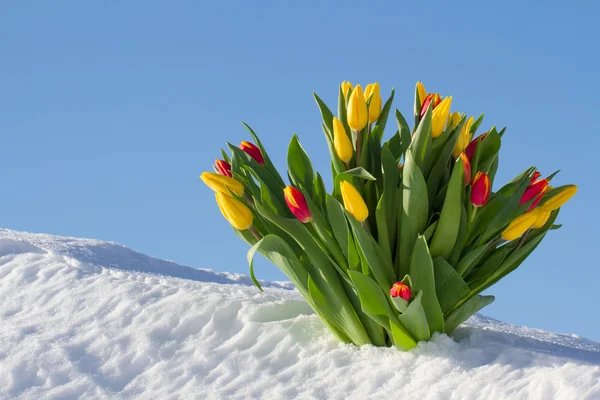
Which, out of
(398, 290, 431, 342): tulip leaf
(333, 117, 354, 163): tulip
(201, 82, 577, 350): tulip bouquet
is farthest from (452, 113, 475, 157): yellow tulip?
(398, 290, 431, 342): tulip leaf

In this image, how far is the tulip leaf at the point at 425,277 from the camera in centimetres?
298

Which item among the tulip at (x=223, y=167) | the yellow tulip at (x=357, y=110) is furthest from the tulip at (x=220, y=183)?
the yellow tulip at (x=357, y=110)

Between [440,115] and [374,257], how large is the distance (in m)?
0.67

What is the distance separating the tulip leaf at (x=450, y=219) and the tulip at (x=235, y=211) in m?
0.81

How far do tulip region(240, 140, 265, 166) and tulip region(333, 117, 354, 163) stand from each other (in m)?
0.46

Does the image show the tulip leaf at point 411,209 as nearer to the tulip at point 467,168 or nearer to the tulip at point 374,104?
the tulip at point 467,168

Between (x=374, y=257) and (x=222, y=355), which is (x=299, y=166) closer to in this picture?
(x=374, y=257)

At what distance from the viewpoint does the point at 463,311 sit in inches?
130

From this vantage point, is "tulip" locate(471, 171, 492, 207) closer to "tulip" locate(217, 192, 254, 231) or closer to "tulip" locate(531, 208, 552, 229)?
"tulip" locate(531, 208, 552, 229)

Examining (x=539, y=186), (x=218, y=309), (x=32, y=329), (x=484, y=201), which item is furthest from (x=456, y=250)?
(x=32, y=329)

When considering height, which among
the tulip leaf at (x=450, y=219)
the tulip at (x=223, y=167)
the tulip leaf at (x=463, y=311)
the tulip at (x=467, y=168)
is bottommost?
the tulip leaf at (x=463, y=311)

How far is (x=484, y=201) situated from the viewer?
3057 mm

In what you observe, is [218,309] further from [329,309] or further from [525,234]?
[525,234]

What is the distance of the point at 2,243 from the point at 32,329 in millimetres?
1536
